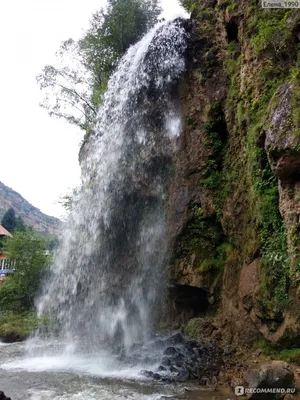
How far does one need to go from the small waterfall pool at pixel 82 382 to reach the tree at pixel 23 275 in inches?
288

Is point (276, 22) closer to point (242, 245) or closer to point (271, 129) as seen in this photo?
point (271, 129)

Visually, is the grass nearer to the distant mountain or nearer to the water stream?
the water stream

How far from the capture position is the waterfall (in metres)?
11.7

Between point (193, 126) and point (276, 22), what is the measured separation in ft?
13.1

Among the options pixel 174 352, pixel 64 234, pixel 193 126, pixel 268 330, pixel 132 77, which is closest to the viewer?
pixel 268 330

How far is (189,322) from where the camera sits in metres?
9.90

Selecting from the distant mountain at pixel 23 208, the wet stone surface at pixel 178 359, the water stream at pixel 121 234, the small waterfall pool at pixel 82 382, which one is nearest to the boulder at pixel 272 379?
the small waterfall pool at pixel 82 382

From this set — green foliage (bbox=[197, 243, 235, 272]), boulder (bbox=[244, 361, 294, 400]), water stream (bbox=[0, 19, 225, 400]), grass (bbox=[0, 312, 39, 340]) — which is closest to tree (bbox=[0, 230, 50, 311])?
grass (bbox=[0, 312, 39, 340])

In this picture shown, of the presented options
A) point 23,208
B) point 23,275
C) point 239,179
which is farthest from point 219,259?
point 23,208

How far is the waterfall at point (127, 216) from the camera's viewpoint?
38.2 feet

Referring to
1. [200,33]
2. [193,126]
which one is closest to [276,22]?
[193,126]

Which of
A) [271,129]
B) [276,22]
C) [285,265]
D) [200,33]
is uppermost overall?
[200,33]

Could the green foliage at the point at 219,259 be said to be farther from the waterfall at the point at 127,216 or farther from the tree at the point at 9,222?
the tree at the point at 9,222

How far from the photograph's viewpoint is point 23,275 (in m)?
17.5
